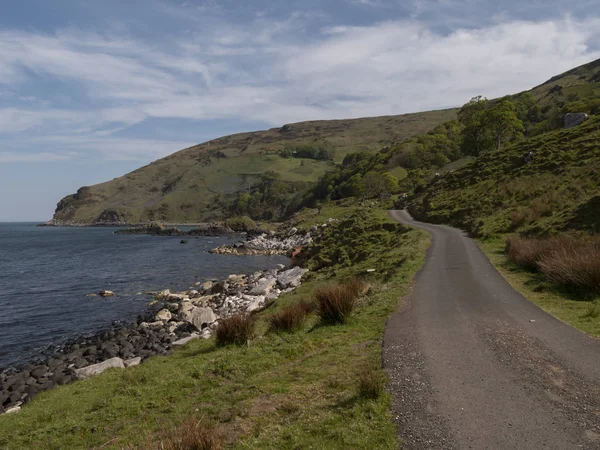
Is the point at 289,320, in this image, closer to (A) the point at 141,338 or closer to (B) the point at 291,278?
(A) the point at 141,338

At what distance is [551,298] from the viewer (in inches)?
516

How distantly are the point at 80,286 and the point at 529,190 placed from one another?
44629 mm

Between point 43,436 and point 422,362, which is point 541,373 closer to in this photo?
point 422,362

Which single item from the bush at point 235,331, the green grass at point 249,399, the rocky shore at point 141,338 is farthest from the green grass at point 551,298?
the rocky shore at point 141,338

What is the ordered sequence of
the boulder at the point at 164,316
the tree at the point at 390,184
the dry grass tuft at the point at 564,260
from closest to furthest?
the dry grass tuft at the point at 564,260 → the boulder at the point at 164,316 → the tree at the point at 390,184

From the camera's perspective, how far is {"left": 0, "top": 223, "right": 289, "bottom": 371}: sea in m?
24.6

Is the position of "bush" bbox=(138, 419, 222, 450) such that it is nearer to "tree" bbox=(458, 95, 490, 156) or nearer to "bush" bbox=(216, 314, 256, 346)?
"bush" bbox=(216, 314, 256, 346)

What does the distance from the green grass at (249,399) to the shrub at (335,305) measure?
33 cm

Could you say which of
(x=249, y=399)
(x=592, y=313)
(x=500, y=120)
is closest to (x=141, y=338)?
(x=249, y=399)

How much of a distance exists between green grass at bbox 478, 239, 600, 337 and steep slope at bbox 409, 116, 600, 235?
6569mm

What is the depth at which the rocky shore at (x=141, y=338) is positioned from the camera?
1552 centimetres

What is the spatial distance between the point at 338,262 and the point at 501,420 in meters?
25.5

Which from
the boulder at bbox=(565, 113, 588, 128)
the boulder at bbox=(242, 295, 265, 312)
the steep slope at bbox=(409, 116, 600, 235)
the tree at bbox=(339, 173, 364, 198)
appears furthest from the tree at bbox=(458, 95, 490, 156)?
the boulder at bbox=(242, 295, 265, 312)

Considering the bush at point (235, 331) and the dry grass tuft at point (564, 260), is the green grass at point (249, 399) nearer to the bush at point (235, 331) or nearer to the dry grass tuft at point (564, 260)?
the bush at point (235, 331)
